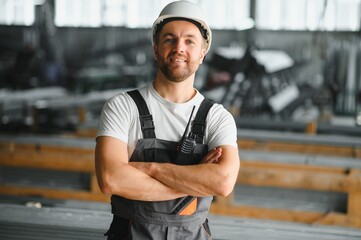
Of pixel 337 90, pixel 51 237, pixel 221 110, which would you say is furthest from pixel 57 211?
pixel 337 90

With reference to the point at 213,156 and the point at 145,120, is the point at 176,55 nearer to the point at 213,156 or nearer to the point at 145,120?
the point at 145,120

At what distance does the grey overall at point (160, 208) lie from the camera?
6.32 feet

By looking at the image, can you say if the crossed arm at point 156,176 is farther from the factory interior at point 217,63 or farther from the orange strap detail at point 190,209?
the factory interior at point 217,63


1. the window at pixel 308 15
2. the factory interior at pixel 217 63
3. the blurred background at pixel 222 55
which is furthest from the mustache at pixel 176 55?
the window at pixel 308 15

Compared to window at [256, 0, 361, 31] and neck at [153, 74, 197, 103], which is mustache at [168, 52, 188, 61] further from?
window at [256, 0, 361, 31]

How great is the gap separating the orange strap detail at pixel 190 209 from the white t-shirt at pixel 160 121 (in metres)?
0.20

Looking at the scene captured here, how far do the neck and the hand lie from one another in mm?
222

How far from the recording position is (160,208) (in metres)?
1.94

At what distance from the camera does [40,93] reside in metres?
11.6

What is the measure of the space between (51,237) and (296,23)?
30.5 ft

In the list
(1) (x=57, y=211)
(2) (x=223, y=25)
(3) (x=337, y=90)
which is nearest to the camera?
(1) (x=57, y=211)

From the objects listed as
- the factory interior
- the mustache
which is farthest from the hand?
the factory interior

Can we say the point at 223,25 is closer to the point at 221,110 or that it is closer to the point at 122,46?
the point at 122,46

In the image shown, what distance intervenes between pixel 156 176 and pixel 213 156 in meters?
0.21
